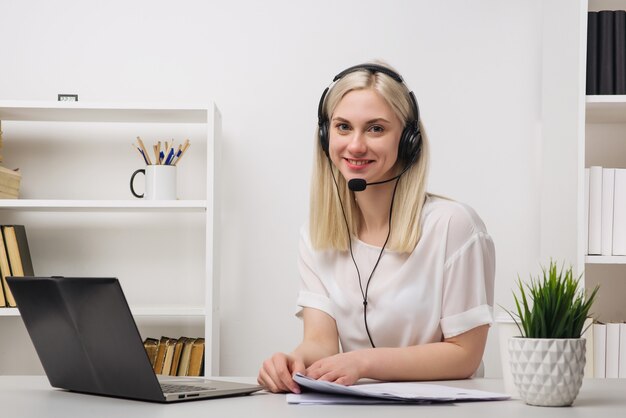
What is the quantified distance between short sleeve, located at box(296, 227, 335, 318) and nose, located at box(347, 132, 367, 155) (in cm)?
25

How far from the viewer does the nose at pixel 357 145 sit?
1.75 metres

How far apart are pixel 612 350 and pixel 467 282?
1180 millimetres

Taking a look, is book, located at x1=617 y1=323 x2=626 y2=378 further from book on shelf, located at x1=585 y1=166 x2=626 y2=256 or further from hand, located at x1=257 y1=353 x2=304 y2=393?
hand, located at x1=257 y1=353 x2=304 y2=393

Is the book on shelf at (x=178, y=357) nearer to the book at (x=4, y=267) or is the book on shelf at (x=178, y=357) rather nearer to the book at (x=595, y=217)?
the book at (x=4, y=267)

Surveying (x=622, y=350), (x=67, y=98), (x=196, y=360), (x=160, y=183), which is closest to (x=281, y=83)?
(x=160, y=183)

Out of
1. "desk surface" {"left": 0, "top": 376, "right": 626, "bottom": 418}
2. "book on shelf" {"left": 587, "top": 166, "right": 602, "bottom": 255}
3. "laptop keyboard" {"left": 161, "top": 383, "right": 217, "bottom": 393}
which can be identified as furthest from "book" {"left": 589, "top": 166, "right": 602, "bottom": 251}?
"laptop keyboard" {"left": 161, "top": 383, "right": 217, "bottom": 393}

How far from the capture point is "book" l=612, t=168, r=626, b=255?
2.67m

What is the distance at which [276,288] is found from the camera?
3.11 metres

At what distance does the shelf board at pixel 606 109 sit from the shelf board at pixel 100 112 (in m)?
1.28

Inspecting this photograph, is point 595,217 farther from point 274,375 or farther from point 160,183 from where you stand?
point 274,375

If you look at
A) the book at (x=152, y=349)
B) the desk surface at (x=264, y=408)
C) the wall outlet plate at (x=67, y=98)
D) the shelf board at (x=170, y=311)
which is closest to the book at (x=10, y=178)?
the wall outlet plate at (x=67, y=98)

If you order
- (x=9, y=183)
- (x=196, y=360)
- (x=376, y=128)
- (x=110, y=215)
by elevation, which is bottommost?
(x=196, y=360)

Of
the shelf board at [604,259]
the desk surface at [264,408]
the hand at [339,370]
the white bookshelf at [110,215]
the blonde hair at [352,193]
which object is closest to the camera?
the desk surface at [264,408]

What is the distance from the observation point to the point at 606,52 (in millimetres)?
2688
